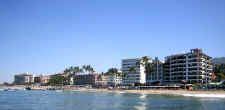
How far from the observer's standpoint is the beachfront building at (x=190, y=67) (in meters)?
139

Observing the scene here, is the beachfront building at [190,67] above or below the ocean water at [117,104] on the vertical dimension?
above

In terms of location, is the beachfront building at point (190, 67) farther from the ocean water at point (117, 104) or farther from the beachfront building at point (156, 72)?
the ocean water at point (117, 104)

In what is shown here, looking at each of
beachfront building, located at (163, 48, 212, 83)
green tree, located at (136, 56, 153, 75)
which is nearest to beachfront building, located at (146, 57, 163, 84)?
green tree, located at (136, 56, 153, 75)

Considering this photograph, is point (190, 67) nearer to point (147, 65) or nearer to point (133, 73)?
point (147, 65)

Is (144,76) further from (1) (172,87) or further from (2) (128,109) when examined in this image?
(2) (128,109)

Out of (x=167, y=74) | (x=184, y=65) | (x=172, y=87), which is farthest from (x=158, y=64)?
(x=172, y=87)

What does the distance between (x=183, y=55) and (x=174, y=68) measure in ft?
30.6

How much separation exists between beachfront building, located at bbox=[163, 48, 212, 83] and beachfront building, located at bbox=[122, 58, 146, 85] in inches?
1245

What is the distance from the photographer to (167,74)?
15775 cm

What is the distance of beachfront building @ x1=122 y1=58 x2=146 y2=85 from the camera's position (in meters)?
185

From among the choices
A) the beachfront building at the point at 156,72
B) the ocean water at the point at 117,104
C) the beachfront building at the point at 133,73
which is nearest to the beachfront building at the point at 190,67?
the beachfront building at the point at 156,72

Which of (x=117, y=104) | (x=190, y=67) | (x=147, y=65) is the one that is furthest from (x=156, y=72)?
(x=117, y=104)

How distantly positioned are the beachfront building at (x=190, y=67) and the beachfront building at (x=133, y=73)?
3162 centimetres

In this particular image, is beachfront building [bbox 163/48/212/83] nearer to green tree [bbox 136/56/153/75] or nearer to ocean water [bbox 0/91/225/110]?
green tree [bbox 136/56/153/75]
